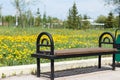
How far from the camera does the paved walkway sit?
725 centimetres

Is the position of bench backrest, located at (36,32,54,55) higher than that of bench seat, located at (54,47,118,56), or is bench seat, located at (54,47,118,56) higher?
bench backrest, located at (36,32,54,55)

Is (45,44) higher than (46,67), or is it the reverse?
(45,44)

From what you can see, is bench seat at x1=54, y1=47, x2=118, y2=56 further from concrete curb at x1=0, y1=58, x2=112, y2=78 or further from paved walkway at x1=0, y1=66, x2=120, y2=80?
concrete curb at x1=0, y1=58, x2=112, y2=78

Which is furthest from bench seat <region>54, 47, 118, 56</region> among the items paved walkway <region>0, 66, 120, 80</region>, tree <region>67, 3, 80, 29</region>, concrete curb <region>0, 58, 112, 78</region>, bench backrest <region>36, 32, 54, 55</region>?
tree <region>67, 3, 80, 29</region>

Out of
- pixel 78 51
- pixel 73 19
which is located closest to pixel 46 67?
pixel 78 51

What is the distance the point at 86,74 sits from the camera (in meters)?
7.82

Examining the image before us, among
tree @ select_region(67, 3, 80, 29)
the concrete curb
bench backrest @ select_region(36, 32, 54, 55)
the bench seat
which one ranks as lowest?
the concrete curb

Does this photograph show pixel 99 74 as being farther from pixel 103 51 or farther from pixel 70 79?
pixel 70 79

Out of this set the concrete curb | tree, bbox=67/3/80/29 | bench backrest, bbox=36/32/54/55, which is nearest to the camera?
bench backrest, bbox=36/32/54/55

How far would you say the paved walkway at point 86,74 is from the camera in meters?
7.25

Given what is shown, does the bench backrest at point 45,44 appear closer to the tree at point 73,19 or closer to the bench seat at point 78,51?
the bench seat at point 78,51

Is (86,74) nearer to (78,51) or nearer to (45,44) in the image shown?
(78,51)

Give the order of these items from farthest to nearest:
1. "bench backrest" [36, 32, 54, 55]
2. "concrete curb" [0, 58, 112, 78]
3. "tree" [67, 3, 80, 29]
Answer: "tree" [67, 3, 80, 29] → "concrete curb" [0, 58, 112, 78] → "bench backrest" [36, 32, 54, 55]

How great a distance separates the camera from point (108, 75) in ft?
25.6
